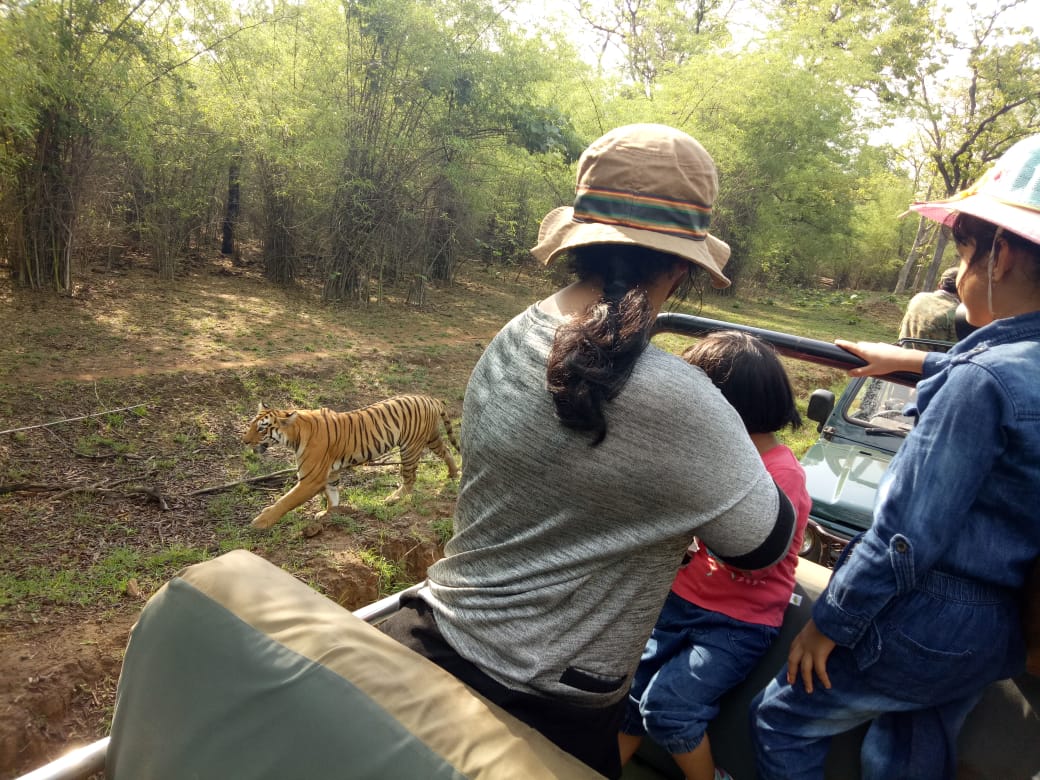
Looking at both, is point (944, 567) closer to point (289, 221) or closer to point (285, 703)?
point (285, 703)

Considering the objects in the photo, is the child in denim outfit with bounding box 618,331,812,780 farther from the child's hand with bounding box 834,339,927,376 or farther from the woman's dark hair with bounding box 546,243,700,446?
the woman's dark hair with bounding box 546,243,700,446

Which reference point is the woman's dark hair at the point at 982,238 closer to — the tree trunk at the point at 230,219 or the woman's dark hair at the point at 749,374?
the woman's dark hair at the point at 749,374

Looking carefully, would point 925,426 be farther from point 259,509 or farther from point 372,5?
point 372,5

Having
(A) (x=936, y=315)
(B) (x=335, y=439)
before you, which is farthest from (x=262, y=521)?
(A) (x=936, y=315)

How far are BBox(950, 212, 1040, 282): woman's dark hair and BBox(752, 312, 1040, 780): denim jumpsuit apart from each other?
0.13m

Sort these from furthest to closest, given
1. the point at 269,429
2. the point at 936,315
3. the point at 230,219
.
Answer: the point at 230,219 → the point at 936,315 → the point at 269,429

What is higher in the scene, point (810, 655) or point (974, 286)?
point (974, 286)

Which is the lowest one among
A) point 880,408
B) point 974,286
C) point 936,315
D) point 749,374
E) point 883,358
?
point 880,408

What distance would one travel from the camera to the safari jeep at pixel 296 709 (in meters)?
1.03

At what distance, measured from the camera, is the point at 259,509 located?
5277 millimetres

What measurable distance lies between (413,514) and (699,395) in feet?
15.8

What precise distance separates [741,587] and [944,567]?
0.56m

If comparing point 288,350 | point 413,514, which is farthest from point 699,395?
point 288,350

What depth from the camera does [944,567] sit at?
125 cm
